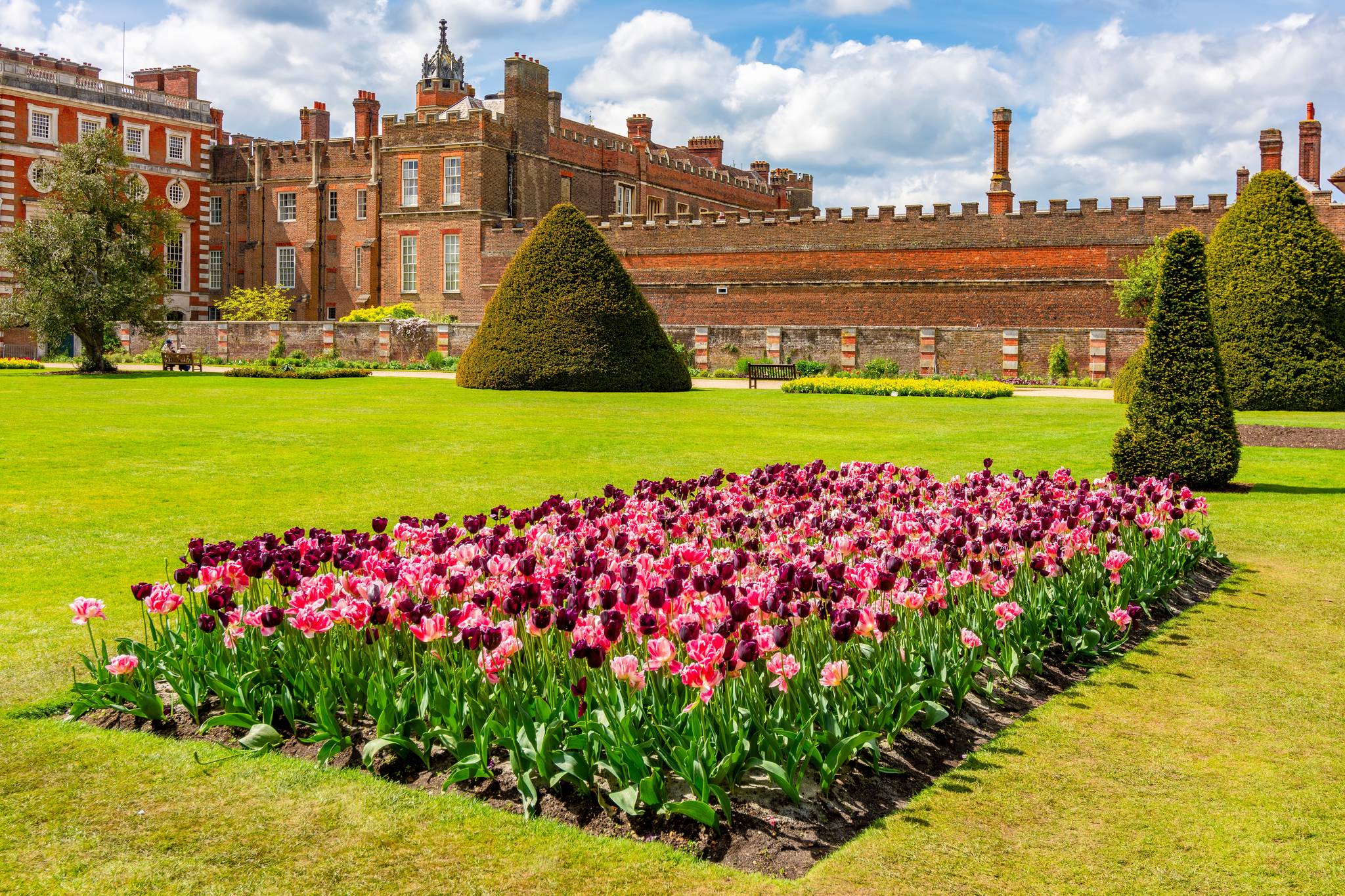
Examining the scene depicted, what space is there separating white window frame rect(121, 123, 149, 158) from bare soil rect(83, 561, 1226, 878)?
184 ft

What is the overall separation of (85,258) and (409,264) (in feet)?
59.6

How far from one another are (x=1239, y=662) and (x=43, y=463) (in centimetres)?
1169

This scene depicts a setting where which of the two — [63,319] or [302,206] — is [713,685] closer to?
[63,319]

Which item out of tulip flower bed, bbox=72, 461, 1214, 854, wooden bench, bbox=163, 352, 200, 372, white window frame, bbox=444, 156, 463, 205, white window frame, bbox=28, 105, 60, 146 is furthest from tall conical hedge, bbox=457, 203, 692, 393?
white window frame, bbox=28, 105, 60, 146

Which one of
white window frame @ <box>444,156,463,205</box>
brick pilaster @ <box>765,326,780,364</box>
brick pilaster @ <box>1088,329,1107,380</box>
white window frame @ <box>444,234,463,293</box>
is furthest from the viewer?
white window frame @ <box>444,234,463,293</box>

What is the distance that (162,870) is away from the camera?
3625 millimetres

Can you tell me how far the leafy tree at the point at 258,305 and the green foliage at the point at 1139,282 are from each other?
3473 centimetres

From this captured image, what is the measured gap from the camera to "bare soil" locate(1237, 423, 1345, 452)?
16391 mm

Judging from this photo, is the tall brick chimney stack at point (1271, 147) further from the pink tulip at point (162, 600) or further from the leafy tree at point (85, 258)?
the pink tulip at point (162, 600)

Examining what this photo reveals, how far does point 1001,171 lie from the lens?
42469 mm

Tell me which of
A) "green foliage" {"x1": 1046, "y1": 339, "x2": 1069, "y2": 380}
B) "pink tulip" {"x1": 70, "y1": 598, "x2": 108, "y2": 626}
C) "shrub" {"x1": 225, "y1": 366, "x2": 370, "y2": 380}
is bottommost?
"pink tulip" {"x1": 70, "y1": 598, "x2": 108, "y2": 626}

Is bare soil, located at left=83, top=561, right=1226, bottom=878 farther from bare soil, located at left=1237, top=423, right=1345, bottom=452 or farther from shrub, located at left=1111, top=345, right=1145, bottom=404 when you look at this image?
shrub, located at left=1111, top=345, right=1145, bottom=404

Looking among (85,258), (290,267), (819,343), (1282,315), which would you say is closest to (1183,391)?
(1282,315)

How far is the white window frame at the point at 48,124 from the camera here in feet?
165
